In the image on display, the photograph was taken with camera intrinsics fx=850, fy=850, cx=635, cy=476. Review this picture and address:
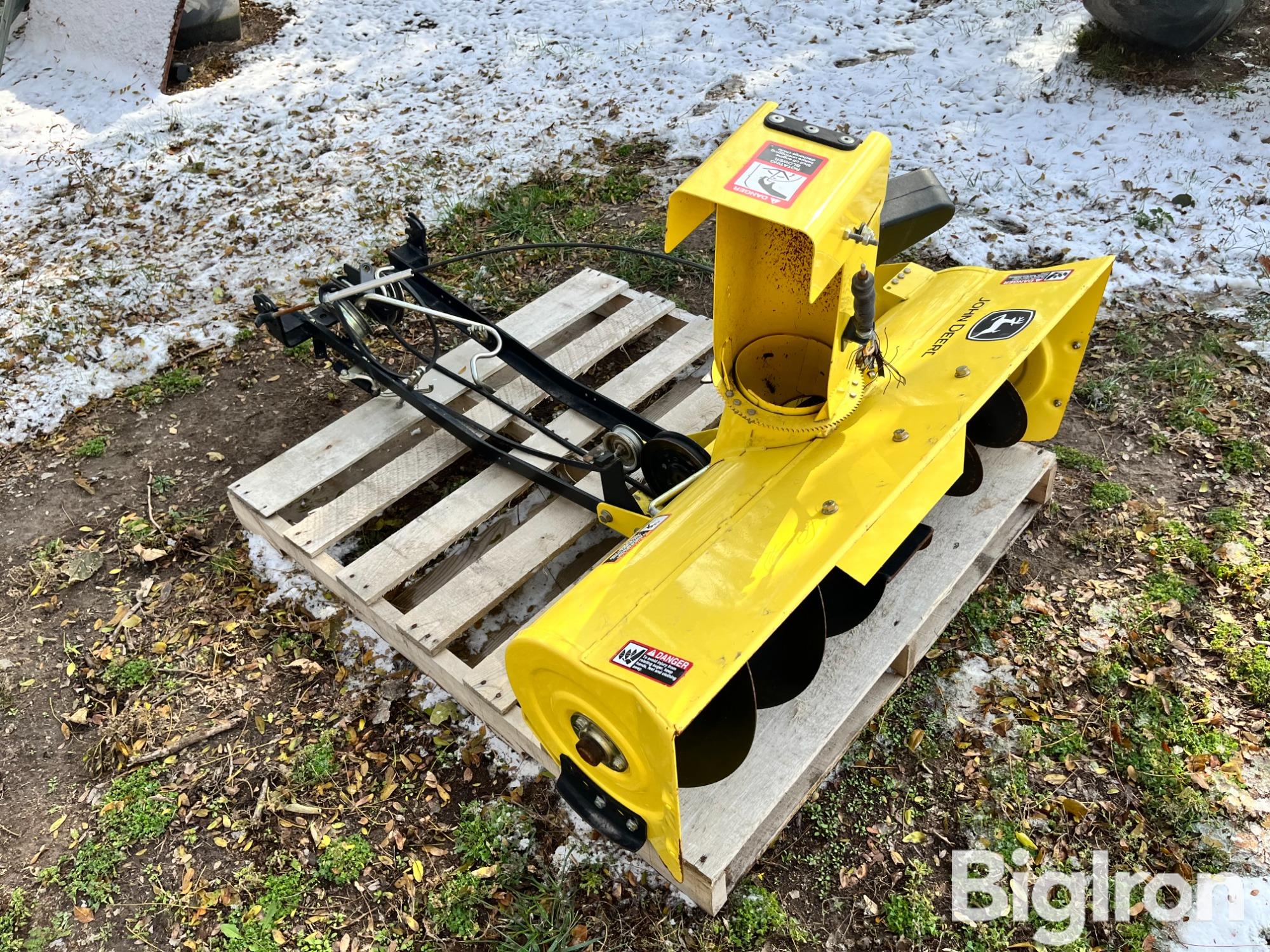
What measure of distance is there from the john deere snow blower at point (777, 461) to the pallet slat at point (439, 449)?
25.3 inches

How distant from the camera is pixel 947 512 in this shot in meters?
2.98

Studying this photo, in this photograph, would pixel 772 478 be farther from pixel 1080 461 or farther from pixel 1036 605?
pixel 1080 461

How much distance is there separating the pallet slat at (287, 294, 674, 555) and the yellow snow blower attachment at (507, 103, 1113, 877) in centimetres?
96

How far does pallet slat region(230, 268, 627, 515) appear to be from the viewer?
11.0 ft

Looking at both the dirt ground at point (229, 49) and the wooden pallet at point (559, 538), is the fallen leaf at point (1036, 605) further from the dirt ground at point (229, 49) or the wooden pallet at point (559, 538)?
the dirt ground at point (229, 49)

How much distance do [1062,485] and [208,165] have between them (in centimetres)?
523

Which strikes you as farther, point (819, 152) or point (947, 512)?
point (947, 512)

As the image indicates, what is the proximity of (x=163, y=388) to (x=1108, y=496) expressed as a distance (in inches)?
168

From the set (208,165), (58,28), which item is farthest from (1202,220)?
(58,28)

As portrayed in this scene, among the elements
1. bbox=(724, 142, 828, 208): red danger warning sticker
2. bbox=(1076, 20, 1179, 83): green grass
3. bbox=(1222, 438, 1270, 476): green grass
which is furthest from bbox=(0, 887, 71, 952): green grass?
bbox=(1076, 20, 1179, 83): green grass

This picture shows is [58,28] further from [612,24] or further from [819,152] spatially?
[819,152]

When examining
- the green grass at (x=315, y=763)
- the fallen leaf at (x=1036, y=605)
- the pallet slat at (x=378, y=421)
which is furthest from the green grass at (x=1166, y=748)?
the pallet slat at (x=378, y=421)

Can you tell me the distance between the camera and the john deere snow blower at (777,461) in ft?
6.40

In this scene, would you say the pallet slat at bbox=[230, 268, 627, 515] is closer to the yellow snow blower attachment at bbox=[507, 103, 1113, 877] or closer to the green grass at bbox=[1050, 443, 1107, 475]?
the yellow snow blower attachment at bbox=[507, 103, 1113, 877]
